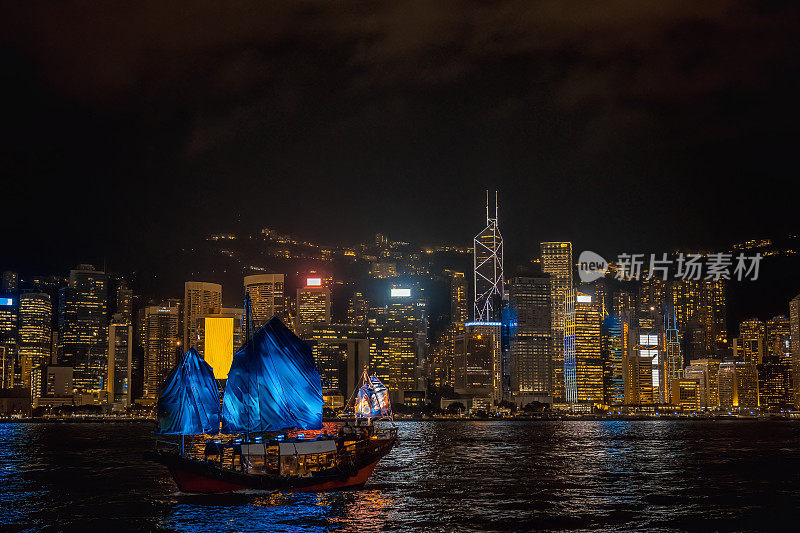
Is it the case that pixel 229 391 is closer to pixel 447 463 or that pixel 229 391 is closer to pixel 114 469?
pixel 114 469

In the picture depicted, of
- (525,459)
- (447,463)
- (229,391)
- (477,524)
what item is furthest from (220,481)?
(525,459)

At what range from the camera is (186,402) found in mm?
78312

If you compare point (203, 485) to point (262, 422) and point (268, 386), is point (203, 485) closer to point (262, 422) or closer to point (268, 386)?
point (262, 422)

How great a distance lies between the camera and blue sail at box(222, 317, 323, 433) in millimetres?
77000

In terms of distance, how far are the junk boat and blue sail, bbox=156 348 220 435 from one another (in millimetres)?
86

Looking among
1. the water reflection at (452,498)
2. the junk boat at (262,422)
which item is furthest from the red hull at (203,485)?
the water reflection at (452,498)

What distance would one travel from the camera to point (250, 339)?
77.4 metres

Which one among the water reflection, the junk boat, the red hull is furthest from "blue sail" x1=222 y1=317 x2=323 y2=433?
the water reflection

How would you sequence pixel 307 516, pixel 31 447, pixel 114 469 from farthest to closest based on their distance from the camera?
pixel 31 447, pixel 114 469, pixel 307 516

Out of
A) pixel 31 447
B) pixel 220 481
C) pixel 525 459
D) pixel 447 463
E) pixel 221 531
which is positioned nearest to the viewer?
pixel 221 531

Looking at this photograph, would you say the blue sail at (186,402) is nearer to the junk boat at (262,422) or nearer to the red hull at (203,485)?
the junk boat at (262,422)

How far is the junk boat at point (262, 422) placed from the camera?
240ft

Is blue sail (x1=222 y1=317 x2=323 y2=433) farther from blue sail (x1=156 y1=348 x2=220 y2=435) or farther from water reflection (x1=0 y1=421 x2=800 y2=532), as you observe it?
water reflection (x1=0 y1=421 x2=800 y2=532)

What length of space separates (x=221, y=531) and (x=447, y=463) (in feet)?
Result: 191
